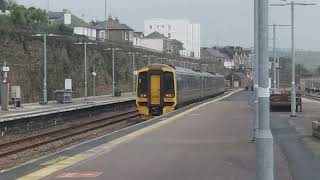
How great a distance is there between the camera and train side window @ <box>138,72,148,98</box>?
35.2 m

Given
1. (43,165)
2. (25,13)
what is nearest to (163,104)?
(43,165)

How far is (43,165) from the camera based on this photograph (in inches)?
500

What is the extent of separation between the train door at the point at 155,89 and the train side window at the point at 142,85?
1.11 ft

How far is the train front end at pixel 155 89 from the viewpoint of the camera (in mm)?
35250

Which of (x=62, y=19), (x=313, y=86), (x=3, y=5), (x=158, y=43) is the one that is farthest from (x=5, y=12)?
(x=158, y=43)

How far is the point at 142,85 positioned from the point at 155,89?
30.9 inches

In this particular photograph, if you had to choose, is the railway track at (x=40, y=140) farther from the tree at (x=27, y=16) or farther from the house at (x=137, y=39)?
the house at (x=137, y=39)

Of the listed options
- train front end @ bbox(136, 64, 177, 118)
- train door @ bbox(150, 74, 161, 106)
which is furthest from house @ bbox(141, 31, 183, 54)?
train door @ bbox(150, 74, 161, 106)

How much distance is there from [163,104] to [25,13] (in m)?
51.9

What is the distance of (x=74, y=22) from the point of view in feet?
409

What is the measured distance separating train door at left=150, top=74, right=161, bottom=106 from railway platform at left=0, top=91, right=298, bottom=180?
48.6ft

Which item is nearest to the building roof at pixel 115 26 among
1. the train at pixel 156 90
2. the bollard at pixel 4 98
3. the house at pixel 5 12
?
the house at pixel 5 12

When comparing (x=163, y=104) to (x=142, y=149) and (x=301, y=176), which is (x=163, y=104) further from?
(x=301, y=176)

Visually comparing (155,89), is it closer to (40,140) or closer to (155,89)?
(155,89)
